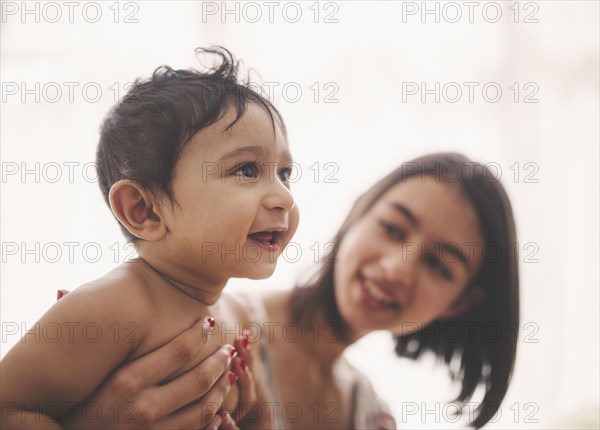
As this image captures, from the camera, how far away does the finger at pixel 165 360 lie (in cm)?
93

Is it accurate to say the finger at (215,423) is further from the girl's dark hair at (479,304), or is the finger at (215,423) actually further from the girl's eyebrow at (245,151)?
the girl's dark hair at (479,304)

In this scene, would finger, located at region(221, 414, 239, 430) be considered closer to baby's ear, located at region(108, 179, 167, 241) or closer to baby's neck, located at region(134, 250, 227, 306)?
baby's neck, located at region(134, 250, 227, 306)

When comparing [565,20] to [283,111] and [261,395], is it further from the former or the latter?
[261,395]

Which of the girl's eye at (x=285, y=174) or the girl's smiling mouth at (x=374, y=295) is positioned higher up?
the girl's eye at (x=285, y=174)

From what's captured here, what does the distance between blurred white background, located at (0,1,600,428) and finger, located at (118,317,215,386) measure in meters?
0.48

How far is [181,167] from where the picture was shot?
0.94 meters

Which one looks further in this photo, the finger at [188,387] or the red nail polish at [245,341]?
the red nail polish at [245,341]

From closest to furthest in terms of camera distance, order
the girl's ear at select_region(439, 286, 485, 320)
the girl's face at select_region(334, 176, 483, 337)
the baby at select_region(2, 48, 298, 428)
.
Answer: the baby at select_region(2, 48, 298, 428) → the girl's face at select_region(334, 176, 483, 337) → the girl's ear at select_region(439, 286, 485, 320)

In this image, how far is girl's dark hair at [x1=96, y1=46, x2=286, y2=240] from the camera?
3.08ft

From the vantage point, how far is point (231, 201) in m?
0.95

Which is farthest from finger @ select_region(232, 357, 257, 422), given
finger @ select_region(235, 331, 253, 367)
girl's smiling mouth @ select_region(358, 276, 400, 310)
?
girl's smiling mouth @ select_region(358, 276, 400, 310)

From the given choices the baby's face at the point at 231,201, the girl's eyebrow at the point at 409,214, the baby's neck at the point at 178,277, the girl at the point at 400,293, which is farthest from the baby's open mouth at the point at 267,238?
the girl's eyebrow at the point at 409,214

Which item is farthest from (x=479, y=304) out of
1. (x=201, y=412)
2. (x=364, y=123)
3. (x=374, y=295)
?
(x=201, y=412)

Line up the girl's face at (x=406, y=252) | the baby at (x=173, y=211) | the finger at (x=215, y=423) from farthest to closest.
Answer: the girl's face at (x=406, y=252) → the finger at (x=215, y=423) → the baby at (x=173, y=211)
